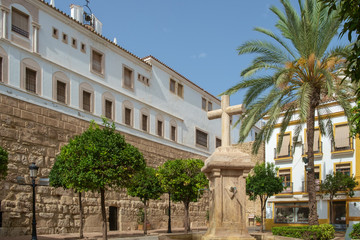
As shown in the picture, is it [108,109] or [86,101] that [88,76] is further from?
[108,109]

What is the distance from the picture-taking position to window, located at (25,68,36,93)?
18.7m

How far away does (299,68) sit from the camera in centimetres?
1528

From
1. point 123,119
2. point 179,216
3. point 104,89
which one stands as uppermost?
point 104,89

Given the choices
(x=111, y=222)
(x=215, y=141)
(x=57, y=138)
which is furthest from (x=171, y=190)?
(x=215, y=141)

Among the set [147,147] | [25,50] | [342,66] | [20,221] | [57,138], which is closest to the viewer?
[342,66]

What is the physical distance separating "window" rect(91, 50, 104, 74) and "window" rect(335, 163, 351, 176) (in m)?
15.8

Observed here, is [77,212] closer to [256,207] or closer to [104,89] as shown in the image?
[104,89]

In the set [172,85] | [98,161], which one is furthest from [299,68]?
[172,85]

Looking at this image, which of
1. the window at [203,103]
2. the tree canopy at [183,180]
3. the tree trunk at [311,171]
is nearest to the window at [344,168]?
the tree canopy at [183,180]

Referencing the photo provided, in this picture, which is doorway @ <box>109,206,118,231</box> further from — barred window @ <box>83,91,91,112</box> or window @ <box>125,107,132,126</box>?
barred window @ <box>83,91,91,112</box>

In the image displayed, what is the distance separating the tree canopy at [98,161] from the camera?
1397 centimetres

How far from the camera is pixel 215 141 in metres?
34.7

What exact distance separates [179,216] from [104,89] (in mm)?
10671

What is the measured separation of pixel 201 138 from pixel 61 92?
48.4ft
